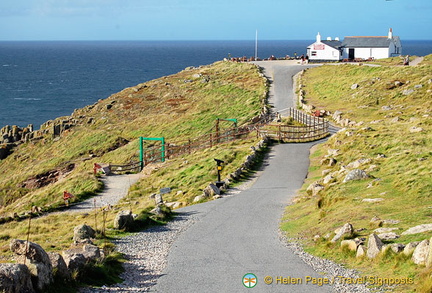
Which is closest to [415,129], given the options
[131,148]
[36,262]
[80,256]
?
[131,148]

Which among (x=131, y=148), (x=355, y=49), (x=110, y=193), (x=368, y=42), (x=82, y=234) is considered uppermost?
(x=368, y=42)

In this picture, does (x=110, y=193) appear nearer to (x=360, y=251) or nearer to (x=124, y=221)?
(x=124, y=221)

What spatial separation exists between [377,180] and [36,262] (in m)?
14.3

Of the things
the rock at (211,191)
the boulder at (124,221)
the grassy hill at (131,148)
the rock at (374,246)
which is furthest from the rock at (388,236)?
the rock at (211,191)

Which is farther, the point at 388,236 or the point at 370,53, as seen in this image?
the point at 370,53

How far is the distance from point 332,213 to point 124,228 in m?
7.15

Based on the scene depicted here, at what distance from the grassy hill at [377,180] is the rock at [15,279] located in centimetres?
782

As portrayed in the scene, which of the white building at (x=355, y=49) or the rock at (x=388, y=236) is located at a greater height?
the white building at (x=355, y=49)

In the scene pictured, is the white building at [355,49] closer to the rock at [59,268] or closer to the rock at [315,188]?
the rock at [315,188]

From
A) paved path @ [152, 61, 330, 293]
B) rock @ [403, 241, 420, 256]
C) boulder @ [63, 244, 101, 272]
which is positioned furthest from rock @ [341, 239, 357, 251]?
boulder @ [63, 244, 101, 272]

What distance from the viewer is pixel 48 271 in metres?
12.8

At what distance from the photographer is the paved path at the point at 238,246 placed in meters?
14.7

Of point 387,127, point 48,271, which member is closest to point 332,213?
point 48,271

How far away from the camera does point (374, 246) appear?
1479 cm
